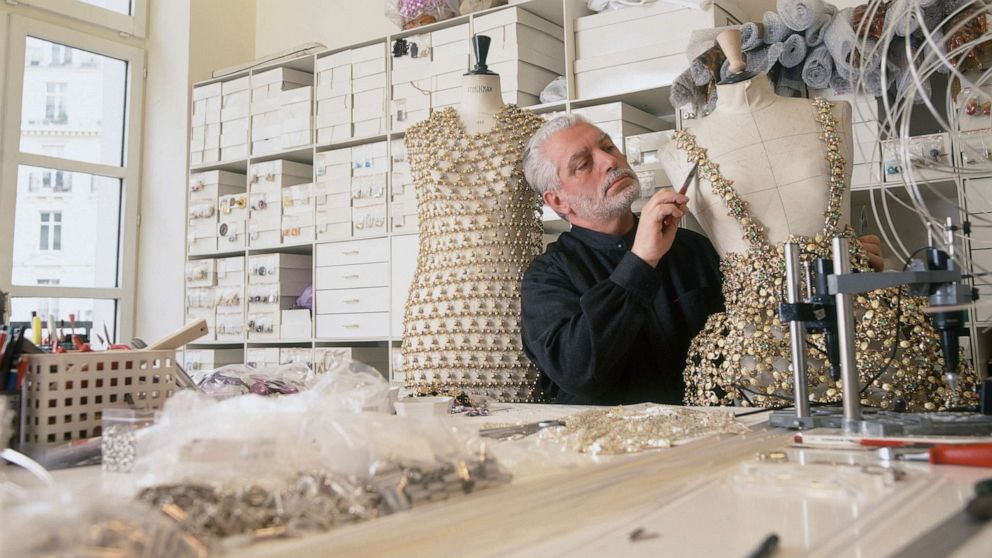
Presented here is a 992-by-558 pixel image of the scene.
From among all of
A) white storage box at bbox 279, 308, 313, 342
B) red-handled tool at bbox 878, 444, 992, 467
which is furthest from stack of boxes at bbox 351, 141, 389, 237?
red-handled tool at bbox 878, 444, 992, 467

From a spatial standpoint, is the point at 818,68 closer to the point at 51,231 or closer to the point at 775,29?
the point at 775,29

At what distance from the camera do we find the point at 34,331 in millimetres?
904

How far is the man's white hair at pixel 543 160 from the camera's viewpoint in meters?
1.74

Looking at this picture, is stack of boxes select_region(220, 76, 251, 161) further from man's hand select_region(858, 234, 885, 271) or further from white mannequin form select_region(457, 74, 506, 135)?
man's hand select_region(858, 234, 885, 271)

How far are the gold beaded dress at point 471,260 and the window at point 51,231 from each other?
252 cm

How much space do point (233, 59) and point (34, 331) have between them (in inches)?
131

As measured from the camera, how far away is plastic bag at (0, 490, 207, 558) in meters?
0.31

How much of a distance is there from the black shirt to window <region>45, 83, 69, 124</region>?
287cm

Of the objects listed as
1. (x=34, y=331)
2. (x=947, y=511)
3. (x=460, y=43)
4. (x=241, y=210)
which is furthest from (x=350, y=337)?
(x=947, y=511)

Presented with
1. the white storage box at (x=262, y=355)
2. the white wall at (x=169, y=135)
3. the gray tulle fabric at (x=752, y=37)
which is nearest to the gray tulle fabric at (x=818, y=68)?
the gray tulle fabric at (x=752, y=37)

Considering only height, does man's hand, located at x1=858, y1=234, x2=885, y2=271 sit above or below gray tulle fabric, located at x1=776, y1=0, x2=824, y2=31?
below

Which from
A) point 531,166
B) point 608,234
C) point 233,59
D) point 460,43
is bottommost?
point 608,234

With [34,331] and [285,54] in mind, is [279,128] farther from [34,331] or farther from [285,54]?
[34,331]

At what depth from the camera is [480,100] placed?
1.80 m
